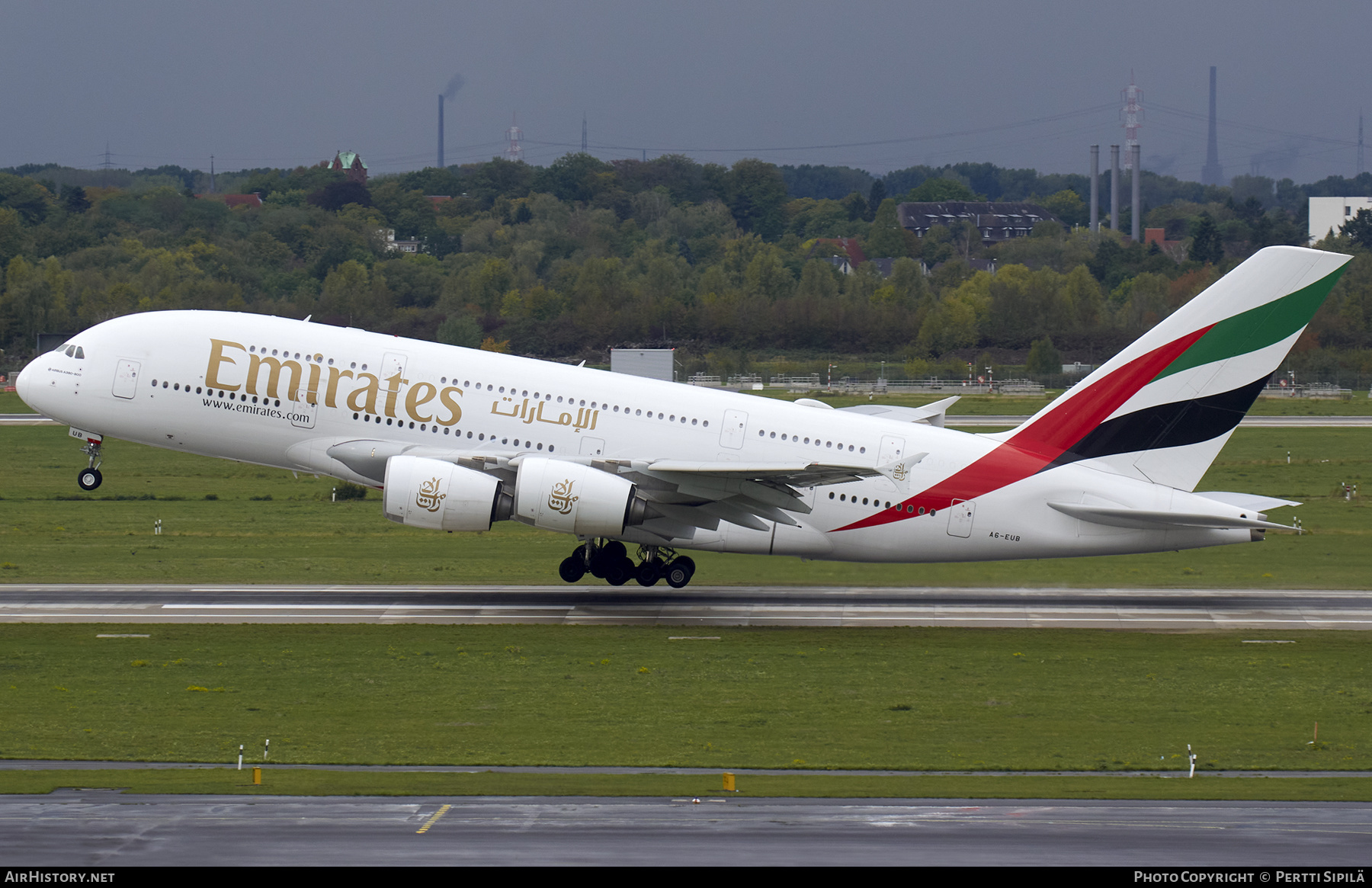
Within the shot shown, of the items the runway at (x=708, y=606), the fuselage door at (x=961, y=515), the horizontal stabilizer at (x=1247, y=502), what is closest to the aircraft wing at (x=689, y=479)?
the runway at (x=708, y=606)

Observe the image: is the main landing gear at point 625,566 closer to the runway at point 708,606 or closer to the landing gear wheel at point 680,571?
the landing gear wheel at point 680,571

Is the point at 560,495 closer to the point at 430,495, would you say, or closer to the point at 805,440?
the point at 430,495

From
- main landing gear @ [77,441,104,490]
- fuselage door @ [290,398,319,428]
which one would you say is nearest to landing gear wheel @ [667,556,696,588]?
fuselage door @ [290,398,319,428]

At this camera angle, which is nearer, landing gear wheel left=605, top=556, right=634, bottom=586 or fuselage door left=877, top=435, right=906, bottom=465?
fuselage door left=877, top=435, right=906, bottom=465

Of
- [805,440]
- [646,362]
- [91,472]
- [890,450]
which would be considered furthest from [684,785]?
[646,362]

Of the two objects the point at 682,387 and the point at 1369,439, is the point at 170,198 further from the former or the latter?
the point at 682,387

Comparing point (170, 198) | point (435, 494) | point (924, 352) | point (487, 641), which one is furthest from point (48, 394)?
point (170, 198)

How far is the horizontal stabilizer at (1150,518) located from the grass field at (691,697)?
2821 mm

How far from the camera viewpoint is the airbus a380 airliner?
3412 cm

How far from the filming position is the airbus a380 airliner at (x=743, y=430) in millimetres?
34125

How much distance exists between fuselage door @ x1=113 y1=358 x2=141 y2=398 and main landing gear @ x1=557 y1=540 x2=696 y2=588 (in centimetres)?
1146

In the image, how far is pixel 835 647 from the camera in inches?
1198

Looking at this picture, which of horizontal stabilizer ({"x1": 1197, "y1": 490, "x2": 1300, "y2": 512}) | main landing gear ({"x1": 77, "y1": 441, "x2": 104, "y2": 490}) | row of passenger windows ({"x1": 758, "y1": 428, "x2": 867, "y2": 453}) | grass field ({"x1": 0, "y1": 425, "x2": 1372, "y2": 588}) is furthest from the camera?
grass field ({"x1": 0, "y1": 425, "x2": 1372, "y2": 588})

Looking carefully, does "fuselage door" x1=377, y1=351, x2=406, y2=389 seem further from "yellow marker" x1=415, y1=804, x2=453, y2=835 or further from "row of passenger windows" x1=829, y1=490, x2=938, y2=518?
"yellow marker" x1=415, y1=804, x2=453, y2=835
